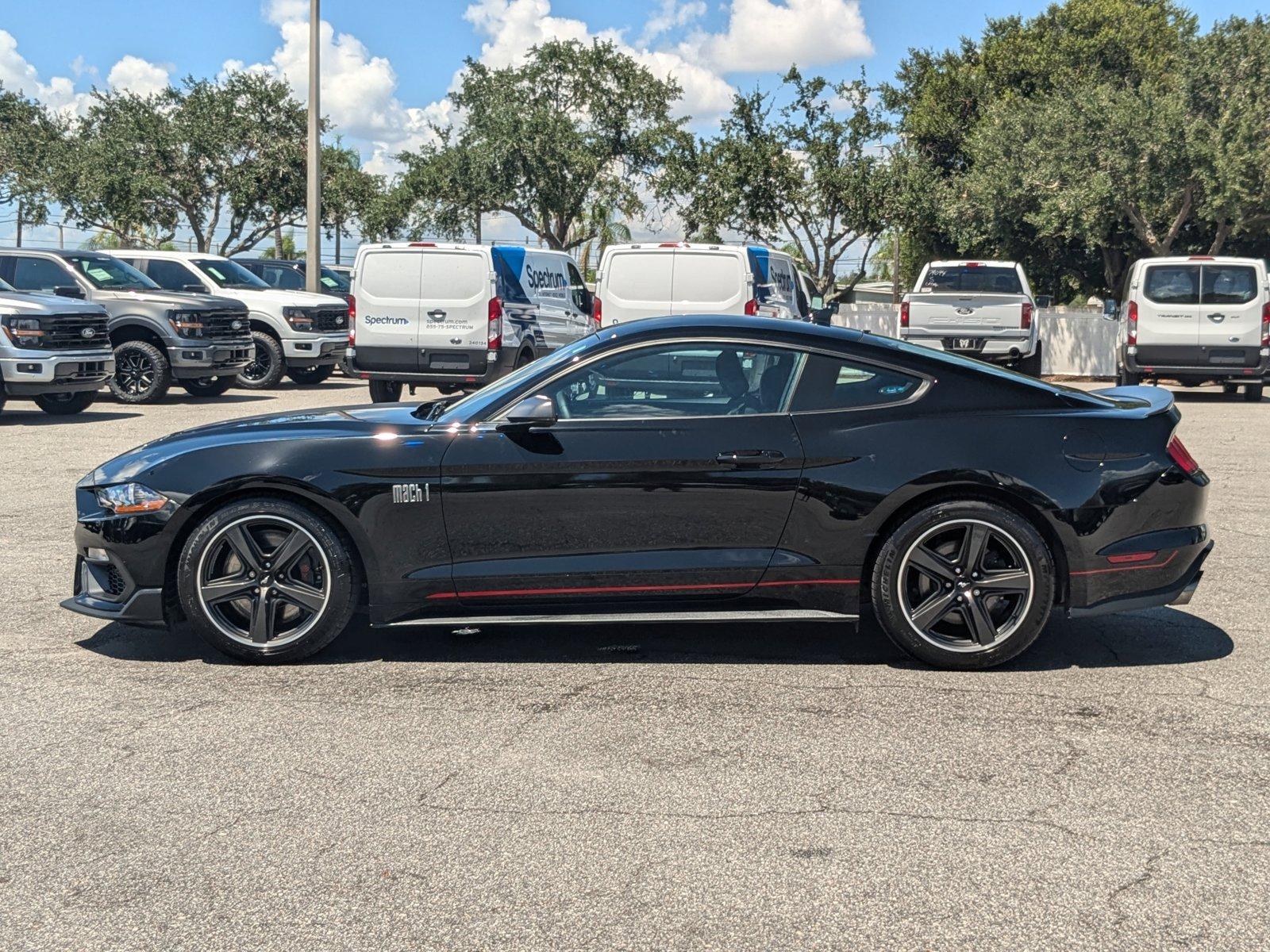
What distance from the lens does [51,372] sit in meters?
15.3

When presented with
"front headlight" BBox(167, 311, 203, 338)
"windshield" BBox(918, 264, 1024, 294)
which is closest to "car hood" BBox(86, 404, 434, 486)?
"front headlight" BBox(167, 311, 203, 338)

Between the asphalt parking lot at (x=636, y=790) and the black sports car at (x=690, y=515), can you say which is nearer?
the asphalt parking lot at (x=636, y=790)

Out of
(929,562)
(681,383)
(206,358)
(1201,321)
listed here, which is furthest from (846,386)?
(1201,321)

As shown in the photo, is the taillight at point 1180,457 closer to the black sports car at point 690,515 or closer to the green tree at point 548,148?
the black sports car at point 690,515

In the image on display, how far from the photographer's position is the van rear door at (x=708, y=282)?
16.7 meters

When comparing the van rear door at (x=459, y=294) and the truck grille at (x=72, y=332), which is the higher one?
the van rear door at (x=459, y=294)

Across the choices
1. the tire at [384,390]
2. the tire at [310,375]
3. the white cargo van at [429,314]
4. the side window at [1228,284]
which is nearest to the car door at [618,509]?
the white cargo van at [429,314]

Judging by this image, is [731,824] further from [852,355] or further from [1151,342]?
[1151,342]

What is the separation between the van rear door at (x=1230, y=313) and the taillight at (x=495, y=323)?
1004 cm

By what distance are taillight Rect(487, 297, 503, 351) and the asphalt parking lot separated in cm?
1133

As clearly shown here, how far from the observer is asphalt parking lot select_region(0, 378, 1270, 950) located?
3434mm

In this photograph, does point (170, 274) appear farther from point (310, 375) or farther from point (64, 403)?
point (64, 403)

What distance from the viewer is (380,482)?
221 inches

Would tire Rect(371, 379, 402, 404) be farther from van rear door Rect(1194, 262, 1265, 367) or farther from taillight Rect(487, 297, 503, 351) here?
van rear door Rect(1194, 262, 1265, 367)
